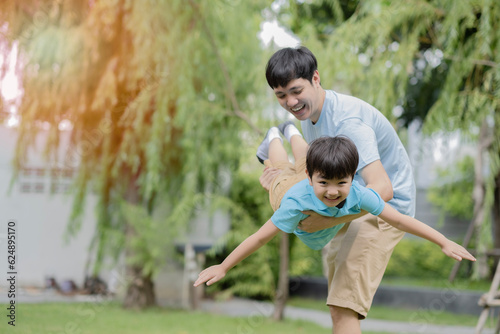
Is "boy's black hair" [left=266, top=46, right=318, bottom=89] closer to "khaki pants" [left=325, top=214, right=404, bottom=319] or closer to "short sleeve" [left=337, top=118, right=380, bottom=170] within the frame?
"short sleeve" [left=337, top=118, right=380, bottom=170]

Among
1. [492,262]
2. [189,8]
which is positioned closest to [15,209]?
[189,8]

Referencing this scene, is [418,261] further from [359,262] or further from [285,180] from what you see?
[285,180]

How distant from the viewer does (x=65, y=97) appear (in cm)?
547

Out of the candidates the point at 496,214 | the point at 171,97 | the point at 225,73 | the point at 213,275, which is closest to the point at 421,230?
the point at 213,275

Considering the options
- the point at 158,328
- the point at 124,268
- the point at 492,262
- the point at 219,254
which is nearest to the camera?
the point at 158,328

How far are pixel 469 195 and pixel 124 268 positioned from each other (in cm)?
567

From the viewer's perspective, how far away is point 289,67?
1902mm

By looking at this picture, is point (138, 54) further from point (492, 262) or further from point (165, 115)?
point (492, 262)

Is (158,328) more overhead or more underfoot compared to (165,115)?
more underfoot

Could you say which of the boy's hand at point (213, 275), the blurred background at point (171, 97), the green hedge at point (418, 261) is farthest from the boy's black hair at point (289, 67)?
the green hedge at point (418, 261)

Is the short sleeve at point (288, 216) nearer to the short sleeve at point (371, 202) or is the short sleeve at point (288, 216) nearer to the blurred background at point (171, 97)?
the short sleeve at point (371, 202)

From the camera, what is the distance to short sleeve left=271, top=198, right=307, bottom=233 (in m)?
1.79

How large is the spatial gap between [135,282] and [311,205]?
4871 millimetres

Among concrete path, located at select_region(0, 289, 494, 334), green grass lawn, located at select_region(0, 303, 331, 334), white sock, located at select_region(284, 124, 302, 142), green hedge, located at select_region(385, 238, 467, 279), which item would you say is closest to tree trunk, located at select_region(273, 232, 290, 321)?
green grass lawn, located at select_region(0, 303, 331, 334)
